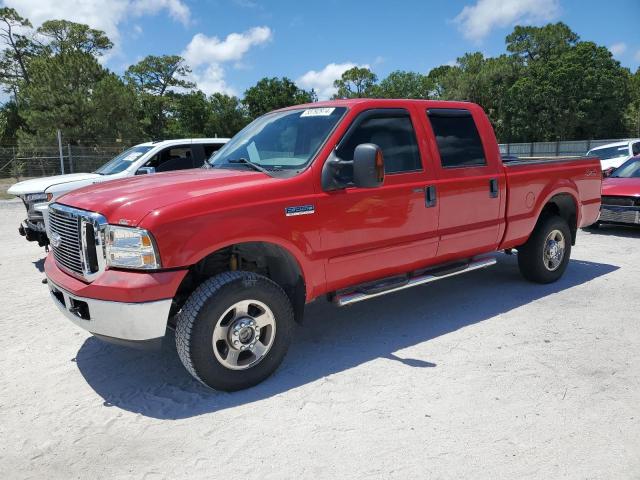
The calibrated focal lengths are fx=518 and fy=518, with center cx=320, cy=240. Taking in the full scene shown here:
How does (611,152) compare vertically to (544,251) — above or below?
above

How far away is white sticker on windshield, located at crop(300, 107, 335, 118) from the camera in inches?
170

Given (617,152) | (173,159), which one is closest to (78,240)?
(173,159)

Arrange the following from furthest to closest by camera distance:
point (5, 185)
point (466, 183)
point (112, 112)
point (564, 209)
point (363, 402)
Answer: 1. point (112, 112)
2. point (5, 185)
3. point (564, 209)
4. point (466, 183)
5. point (363, 402)

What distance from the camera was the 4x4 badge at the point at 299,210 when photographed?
3.69 metres

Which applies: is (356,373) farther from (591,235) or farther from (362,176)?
(591,235)

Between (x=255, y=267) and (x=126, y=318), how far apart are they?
3.85ft

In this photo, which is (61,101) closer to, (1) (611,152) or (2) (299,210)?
(1) (611,152)

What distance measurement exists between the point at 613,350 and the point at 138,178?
13.3 feet

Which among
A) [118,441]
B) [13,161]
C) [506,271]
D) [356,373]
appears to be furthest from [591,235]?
[13,161]

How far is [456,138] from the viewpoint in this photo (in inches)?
195

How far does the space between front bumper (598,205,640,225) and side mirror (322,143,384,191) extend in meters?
7.07

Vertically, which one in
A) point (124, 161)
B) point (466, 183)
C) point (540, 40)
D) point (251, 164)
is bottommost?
point (466, 183)

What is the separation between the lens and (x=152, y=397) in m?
3.57

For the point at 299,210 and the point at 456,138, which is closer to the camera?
the point at 299,210
